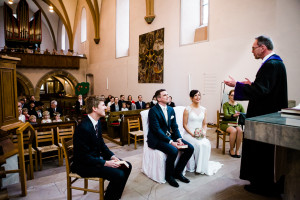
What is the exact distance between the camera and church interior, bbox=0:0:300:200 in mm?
3178

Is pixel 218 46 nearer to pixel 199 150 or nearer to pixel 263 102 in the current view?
pixel 199 150

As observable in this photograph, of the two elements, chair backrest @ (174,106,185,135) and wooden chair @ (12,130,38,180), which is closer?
wooden chair @ (12,130,38,180)

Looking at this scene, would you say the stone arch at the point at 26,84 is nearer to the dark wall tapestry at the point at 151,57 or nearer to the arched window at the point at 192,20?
the dark wall tapestry at the point at 151,57

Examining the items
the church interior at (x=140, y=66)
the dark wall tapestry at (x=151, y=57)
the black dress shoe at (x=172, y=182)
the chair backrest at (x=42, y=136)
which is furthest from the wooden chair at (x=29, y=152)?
the dark wall tapestry at (x=151, y=57)

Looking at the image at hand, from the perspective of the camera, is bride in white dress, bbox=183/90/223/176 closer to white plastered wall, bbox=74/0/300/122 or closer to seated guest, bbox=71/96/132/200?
seated guest, bbox=71/96/132/200

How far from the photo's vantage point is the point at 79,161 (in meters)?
2.48

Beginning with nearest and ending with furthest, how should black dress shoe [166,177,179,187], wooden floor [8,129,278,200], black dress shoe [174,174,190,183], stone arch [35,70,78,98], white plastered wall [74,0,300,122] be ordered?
wooden floor [8,129,278,200] < black dress shoe [166,177,179,187] < black dress shoe [174,174,190,183] < white plastered wall [74,0,300,122] < stone arch [35,70,78,98]

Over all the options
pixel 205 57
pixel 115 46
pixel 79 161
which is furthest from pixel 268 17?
pixel 115 46

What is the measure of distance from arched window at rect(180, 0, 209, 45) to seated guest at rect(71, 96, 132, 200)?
6.87 meters

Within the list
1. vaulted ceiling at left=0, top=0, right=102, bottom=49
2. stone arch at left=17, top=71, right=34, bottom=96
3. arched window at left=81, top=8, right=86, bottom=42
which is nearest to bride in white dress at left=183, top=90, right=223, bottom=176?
vaulted ceiling at left=0, top=0, right=102, bottom=49

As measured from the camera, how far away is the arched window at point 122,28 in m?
12.3

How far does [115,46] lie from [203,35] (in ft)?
20.9

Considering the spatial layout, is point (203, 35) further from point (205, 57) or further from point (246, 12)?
point (246, 12)

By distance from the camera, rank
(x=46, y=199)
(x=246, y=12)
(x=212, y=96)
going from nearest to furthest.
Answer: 1. (x=46, y=199)
2. (x=246, y=12)
3. (x=212, y=96)
